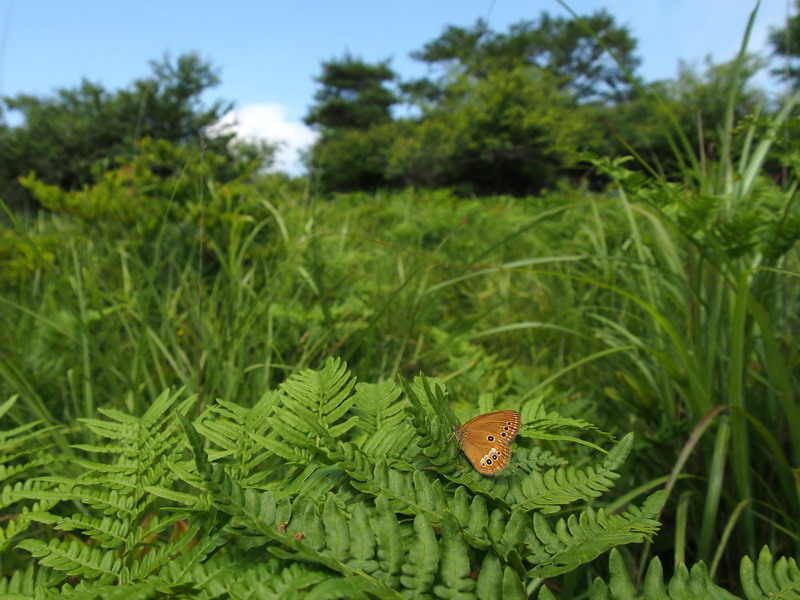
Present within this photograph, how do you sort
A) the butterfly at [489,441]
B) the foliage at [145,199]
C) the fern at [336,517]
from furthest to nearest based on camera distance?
the foliage at [145,199], the butterfly at [489,441], the fern at [336,517]

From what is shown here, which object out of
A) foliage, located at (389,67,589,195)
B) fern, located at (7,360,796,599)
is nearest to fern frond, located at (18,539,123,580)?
fern, located at (7,360,796,599)

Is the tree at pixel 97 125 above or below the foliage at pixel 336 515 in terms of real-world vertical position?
above

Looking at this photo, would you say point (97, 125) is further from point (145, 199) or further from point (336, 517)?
point (336, 517)

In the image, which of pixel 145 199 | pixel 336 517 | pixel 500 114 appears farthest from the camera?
pixel 500 114

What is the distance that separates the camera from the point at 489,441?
18.8 inches

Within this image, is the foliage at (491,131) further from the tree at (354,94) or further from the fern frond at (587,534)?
the fern frond at (587,534)

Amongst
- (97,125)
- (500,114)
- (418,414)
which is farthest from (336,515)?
(500,114)

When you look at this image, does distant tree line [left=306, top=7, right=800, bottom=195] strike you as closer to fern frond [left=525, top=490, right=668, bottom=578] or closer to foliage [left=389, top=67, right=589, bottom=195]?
foliage [left=389, top=67, right=589, bottom=195]

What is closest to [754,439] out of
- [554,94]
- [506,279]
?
[506,279]

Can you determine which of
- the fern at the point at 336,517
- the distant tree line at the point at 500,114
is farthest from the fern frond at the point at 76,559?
the distant tree line at the point at 500,114

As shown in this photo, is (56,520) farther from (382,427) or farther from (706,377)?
(706,377)

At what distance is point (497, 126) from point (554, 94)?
2.44 meters

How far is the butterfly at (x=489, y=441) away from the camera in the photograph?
1.55ft

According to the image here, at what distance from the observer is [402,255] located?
2.62 m
